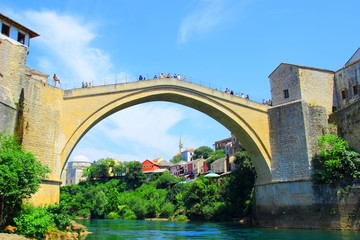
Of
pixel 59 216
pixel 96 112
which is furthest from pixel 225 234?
pixel 96 112

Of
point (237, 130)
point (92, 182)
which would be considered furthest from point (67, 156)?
point (92, 182)

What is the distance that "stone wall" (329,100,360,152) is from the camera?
1891 centimetres

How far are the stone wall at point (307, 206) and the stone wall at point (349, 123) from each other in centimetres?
287

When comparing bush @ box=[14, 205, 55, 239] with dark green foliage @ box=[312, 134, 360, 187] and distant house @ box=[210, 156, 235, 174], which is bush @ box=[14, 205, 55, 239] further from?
distant house @ box=[210, 156, 235, 174]

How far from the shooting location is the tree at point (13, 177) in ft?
37.1

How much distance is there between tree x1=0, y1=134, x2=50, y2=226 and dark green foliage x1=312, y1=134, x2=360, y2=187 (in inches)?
514

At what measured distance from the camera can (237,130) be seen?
21359 mm

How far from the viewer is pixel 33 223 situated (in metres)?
12.1

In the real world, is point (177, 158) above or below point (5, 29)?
above

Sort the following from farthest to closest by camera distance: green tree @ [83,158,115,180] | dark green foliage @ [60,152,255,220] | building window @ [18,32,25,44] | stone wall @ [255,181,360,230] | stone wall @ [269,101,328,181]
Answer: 1. green tree @ [83,158,115,180]
2. dark green foliage @ [60,152,255,220]
3. stone wall @ [269,101,328,181]
4. stone wall @ [255,181,360,230]
5. building window @ [18,32,25,44]

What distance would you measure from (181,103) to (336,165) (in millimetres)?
8648

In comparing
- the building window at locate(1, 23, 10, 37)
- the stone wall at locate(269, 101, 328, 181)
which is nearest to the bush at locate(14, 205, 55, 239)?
the building window at locate(1, 23, 10, 37)

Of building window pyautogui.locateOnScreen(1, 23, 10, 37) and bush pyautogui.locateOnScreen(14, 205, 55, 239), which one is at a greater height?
building window pyautogui.locateOnScreen(1, 23, 10, 37)

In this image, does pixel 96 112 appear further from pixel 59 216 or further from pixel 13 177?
pixel 13 177
